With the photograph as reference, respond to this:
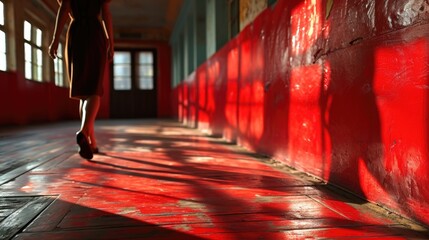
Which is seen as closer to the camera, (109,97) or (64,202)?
(64,202)

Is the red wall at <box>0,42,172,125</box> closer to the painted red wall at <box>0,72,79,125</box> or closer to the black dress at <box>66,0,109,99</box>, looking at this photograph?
the painted red wall at <box>0,72,79,125</box>

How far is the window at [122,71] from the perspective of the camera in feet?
46.1

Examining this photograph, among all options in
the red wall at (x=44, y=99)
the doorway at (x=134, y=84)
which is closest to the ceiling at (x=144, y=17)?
the red wall at (x=44, y=99)

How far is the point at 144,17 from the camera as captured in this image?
11945 millimetres

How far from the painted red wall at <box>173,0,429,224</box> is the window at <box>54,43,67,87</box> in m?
9.85

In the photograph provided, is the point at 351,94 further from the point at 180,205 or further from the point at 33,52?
the point at 33,52

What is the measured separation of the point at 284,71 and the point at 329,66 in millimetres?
677

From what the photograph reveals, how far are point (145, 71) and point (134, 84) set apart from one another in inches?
25.9

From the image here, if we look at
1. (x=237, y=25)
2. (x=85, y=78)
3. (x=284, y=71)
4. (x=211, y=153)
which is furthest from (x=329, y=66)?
(x=237, y=25)

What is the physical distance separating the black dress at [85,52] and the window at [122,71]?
1149 centimetres

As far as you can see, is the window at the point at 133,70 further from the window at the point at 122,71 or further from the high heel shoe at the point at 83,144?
the high heel shoe at the point at 83,144

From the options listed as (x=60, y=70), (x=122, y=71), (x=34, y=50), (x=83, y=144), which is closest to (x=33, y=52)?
(x=34, y=50)

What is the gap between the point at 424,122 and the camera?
45.4 inches

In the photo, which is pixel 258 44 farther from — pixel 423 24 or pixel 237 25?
pixel 423 24
